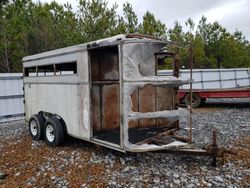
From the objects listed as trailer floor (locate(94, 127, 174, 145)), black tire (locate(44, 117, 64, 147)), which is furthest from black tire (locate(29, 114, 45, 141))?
trailer floor (locate(94, 127, 174, 145))

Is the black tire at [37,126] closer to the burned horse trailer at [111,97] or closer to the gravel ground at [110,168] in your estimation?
the burned horse trailer at [111,97]

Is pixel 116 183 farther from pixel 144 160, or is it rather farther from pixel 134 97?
pixel 134 97

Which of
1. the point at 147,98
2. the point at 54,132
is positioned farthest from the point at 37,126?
the point at 147,98

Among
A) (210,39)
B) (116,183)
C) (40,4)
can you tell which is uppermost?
(40,4)

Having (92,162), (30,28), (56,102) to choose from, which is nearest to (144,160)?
(92,162)

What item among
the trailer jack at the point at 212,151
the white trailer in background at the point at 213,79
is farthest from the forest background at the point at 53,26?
the trailer jack at the point at 212,151

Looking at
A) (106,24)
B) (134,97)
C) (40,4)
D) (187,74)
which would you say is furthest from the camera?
(40,4)

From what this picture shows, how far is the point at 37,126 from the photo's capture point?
8039 millimetres

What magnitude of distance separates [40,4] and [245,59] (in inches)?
852

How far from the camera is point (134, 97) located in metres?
6.99

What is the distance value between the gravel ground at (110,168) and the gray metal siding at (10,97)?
503 centimetres

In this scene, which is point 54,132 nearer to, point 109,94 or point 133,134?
point 109,94

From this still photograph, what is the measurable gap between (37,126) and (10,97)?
5.35 m

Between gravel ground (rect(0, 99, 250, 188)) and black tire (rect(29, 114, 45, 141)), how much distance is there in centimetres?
26
